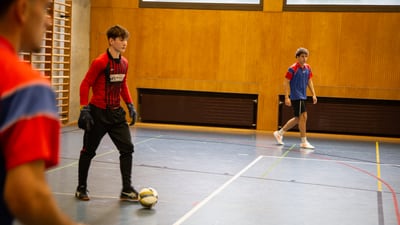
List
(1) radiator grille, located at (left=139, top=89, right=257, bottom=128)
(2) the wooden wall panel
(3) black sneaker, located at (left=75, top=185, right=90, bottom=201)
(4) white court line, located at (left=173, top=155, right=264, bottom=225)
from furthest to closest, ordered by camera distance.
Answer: (1) radiator grille, located at (left=139, top=89, right=257, bottom=128), (2) the wooden wall panel, (3) black sneaker, located at (left=75, top=185, right=90, bottom=201), (4) white court line, located at (left=173, top=155, right=264, bottom=225)

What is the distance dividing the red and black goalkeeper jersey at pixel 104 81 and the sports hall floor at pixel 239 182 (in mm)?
996

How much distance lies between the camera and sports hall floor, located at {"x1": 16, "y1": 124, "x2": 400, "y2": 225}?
5.61 meters

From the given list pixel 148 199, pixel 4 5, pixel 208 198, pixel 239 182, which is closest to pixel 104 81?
pixel 148 199

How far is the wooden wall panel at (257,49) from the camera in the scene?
1337 cm

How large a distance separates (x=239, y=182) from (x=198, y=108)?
701cm

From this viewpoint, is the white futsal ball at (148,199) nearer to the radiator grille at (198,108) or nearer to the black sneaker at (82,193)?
the black sneaker at (82,193)

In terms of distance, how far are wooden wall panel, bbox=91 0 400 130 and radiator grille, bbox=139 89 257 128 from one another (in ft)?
0.62

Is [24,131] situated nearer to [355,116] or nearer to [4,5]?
[4,5]

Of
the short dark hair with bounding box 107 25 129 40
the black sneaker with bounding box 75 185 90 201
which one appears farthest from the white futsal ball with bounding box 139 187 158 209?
the short dark hair with bounding box 107 25 129 40

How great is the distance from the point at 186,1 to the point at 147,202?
9.19 metres

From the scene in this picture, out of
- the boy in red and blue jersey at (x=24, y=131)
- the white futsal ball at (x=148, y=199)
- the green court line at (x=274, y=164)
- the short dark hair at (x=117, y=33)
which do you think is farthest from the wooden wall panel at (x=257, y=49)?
the boy in red and blue jersey at (x=24, y=131)

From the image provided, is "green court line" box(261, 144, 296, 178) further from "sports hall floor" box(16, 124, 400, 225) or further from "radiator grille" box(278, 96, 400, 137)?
"radiator grille" box(278, 96, 400, 137)

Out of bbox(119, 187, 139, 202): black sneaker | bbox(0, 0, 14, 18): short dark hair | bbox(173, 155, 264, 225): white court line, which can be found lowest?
bbox(173, 155, 264, 225): white court line

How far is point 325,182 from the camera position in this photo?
7.60 m
